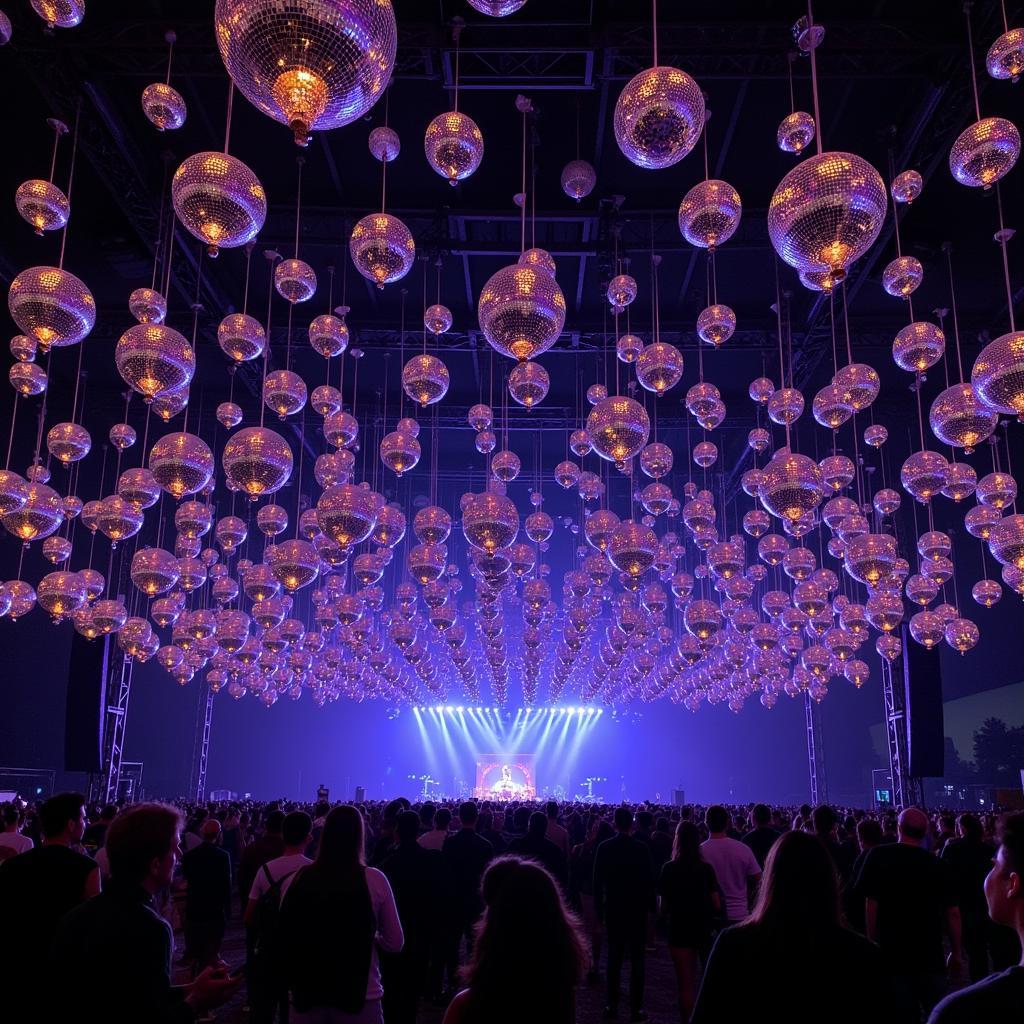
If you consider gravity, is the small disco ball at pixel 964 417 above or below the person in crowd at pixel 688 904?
above

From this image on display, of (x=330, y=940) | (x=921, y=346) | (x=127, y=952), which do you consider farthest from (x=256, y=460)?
(x=921, y=346)

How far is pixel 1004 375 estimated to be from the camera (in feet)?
19.3

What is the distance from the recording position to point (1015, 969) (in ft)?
4.90

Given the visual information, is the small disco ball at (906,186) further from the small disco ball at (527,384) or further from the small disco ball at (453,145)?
the small disco ball at (453,145)

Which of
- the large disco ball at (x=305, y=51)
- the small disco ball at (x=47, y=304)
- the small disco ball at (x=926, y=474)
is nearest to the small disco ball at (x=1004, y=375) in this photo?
the small disco ball at (x=926, y=474)

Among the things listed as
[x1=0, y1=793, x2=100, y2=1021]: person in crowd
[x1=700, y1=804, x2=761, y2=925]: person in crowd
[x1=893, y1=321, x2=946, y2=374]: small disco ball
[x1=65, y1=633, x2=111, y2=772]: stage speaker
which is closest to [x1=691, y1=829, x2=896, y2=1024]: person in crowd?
[x1=0, y1=793, x2=100, y2=1021]: person in crowd

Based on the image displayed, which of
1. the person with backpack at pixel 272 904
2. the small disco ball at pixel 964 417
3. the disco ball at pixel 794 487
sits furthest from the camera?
the disco ball at pixel 794 487

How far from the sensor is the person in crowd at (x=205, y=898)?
6.46 metres


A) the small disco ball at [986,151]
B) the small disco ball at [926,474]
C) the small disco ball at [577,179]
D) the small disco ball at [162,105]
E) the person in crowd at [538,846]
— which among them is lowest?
the person in crowd at [538,846]

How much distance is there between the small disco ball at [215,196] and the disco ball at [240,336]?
217 cm

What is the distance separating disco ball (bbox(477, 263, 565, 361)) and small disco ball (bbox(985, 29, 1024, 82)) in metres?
3.15

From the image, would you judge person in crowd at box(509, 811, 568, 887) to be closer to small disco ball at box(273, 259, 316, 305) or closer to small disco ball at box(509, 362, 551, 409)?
small disco ball at box(509, 362, 551, 409)

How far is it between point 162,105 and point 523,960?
19.8ft

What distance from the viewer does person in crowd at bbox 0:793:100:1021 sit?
109 inches
